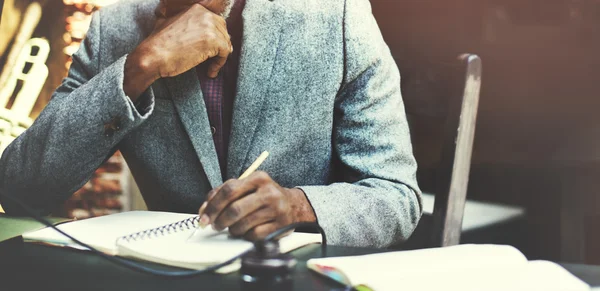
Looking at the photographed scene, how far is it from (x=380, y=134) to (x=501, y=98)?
936mm

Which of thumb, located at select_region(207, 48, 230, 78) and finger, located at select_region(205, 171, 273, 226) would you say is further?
thumb, located at select_region(207, 48, 230, 78)

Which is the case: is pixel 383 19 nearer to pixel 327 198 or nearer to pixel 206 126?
pixel 206 126

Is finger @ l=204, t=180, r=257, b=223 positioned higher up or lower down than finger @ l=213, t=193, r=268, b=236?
higher up

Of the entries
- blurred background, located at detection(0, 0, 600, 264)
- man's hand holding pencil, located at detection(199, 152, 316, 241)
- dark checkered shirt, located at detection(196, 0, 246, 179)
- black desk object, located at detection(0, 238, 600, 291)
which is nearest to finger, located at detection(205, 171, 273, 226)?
man's hand holding pencil, located at detection(199, 152, 316, 241)

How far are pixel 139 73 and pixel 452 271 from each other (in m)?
0.70

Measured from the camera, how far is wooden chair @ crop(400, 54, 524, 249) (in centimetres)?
124

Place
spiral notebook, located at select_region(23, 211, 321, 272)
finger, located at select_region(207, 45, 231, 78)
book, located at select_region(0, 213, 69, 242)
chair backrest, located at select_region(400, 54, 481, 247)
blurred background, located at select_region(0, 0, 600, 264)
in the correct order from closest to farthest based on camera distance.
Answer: spiral notebook, located at select_region(23, 211, 321, 272), book, located at select_region(0, 213, 69, 242), finger, located at select_region(207, 45, 231, 78), chair backrest, located at select_region(400, 54, 481, 247), blurred background, located at select_region(0, 0, 600, 264)

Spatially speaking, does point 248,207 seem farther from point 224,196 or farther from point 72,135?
point 72,135

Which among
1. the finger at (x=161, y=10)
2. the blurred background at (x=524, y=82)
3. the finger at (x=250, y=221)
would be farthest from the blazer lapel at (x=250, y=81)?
the blurred background at (x=524, y=82)

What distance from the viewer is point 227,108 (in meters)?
1.22

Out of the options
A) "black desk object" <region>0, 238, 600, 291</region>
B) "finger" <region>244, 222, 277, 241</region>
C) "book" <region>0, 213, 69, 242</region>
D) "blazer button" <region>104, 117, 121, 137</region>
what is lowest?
"book" <region>0, 213, 69, 242</region>

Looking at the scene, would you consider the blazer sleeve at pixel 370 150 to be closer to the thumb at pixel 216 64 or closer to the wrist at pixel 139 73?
the thumb at pixel 216 64

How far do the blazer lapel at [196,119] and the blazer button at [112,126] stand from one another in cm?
14

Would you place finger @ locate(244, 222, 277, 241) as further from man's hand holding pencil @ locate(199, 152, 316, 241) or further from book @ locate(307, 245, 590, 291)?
book @ locate(307, 245, 590, 291)
